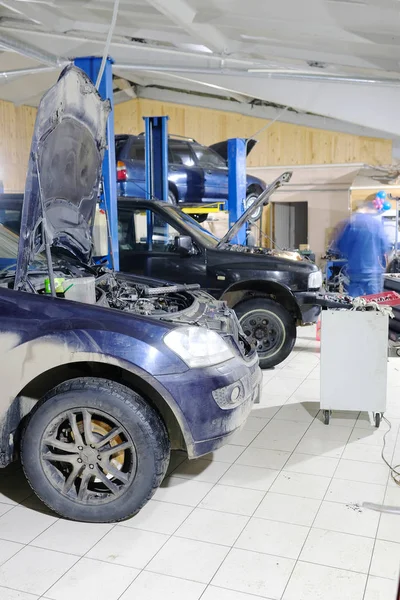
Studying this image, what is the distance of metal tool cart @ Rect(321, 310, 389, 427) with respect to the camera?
15.0ft

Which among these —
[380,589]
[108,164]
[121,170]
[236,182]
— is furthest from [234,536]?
[236,182]

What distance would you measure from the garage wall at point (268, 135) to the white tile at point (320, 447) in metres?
13.1

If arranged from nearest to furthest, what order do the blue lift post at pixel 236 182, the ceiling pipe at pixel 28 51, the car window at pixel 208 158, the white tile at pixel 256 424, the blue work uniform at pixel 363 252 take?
the white tile at pixel 256 424 < the ceiling pipe at pixel 28 51 < the blue work uniform at pixel 363 252 < the blue lift post at pixel 236 182 < the car window at pixel 208 158

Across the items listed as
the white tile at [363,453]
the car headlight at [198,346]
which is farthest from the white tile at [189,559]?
the white tile at [363,453]

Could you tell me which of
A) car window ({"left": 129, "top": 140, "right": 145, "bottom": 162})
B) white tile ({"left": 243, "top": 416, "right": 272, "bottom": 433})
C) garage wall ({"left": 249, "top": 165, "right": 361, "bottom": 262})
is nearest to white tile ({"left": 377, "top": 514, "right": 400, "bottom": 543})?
white tile ({"left": 243, "top": 416, "right": 272, "bottom": 433})

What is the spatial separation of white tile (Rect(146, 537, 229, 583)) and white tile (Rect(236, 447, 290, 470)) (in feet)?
3.52

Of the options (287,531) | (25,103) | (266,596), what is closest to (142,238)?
(287,531)

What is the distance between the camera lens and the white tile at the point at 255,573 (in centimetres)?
258

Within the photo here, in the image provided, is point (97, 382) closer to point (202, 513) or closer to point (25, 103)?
point (202, 513)

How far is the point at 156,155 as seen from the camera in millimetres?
9047

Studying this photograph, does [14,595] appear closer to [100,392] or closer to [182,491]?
[100,392]

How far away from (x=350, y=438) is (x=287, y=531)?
5.06 feet

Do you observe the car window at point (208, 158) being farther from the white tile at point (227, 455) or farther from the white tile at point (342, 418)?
the white tile at point (227, 455)

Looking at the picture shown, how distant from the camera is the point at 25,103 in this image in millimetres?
15516
